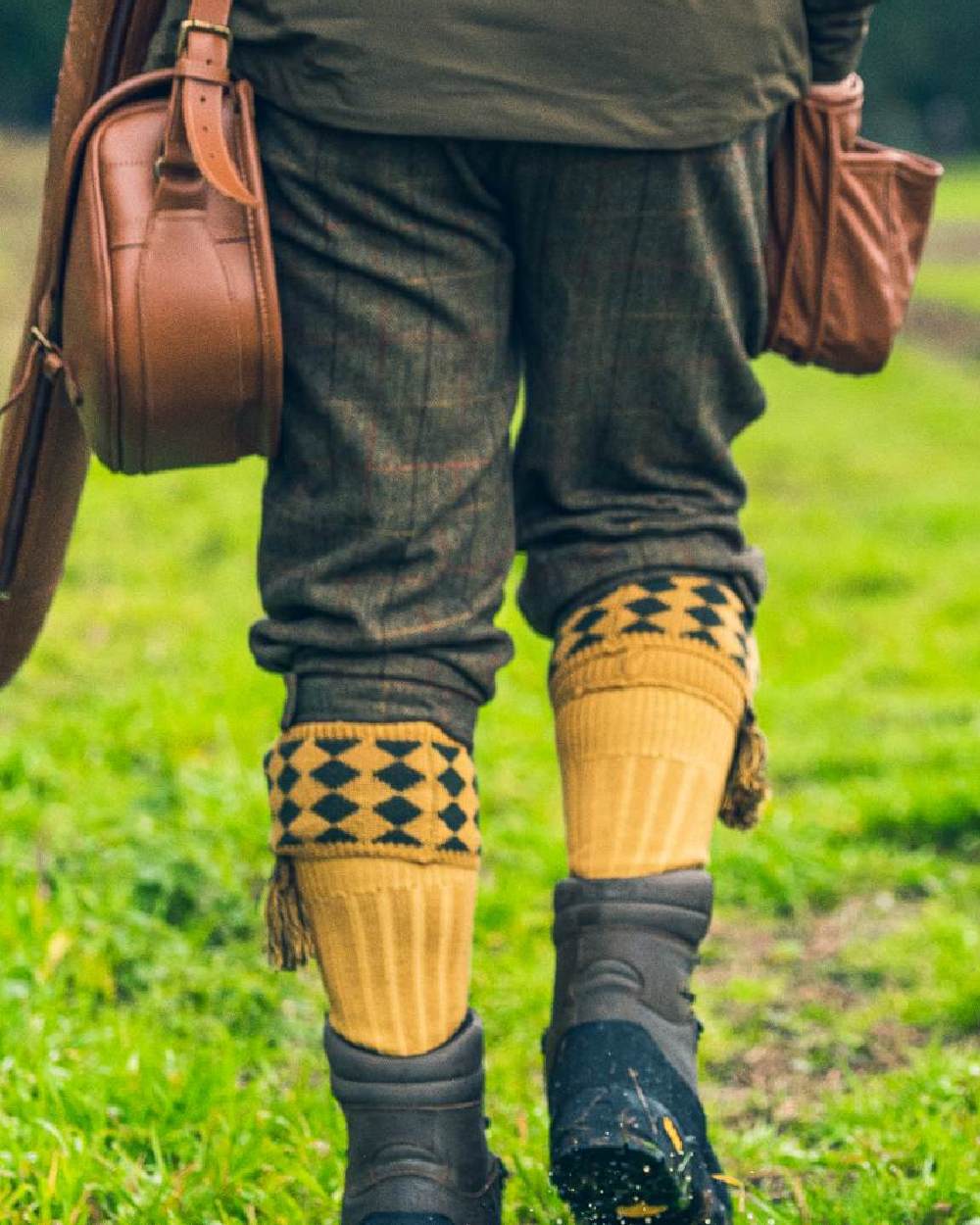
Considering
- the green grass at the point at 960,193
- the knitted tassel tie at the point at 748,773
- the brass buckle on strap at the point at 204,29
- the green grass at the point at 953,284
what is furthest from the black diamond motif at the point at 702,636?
the green grass at the point at 960,193

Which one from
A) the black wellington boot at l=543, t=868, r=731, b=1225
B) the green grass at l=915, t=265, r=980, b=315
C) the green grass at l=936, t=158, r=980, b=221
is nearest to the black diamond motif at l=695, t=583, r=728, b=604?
the black wellington boot at l=543, t=868, r=731, b=1225

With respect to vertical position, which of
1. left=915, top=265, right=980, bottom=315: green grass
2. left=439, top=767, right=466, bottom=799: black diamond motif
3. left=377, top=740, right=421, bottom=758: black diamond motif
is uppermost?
left=915, top=265, right=980, bottom=315: green grass

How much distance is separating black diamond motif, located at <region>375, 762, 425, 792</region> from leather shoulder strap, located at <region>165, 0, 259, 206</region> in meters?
0.51

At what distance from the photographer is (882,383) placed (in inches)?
508

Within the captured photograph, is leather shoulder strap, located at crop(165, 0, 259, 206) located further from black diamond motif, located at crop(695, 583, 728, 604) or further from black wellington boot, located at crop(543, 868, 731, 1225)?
black wellington boot, located at crop(543, 868, 731, 1225)

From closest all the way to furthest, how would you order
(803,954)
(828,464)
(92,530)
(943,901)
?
1. (803,954)
2. (943,901)
3. (92,530)
4. (828,464)

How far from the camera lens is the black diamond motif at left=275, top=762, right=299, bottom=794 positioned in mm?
1627

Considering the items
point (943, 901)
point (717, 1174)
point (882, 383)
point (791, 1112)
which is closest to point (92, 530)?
point (943, 901)

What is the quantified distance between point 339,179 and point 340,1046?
785 mm

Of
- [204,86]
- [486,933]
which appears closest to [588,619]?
[204,86]

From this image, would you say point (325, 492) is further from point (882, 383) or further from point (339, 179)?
point (882, 383)

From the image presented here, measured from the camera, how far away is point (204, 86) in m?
1.56

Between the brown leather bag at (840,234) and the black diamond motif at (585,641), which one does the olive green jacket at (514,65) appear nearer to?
the brown leather bag at (840,234)

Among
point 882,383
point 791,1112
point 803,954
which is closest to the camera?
point 791,1112
